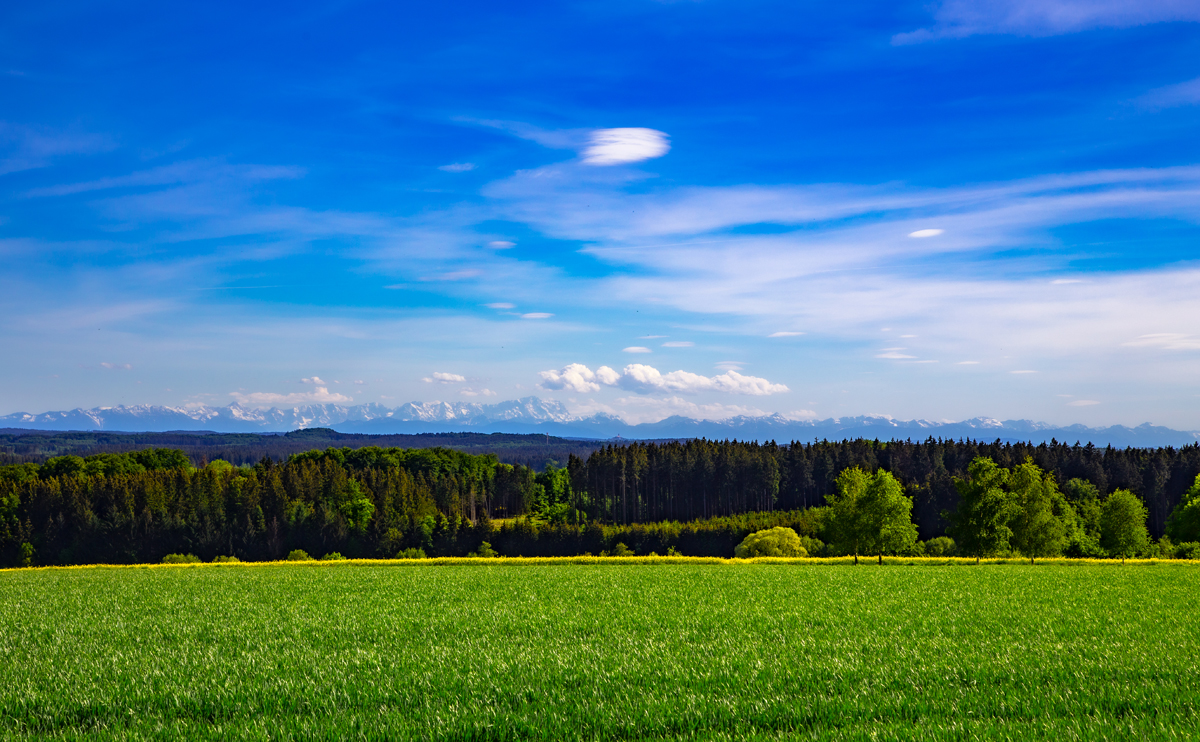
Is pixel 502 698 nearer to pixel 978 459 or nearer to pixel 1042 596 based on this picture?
pixel 1042 596

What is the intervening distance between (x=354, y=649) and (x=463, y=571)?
25365 mm

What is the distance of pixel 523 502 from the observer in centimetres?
16762

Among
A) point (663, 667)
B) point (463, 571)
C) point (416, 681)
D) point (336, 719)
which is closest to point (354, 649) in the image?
point (416, 681)

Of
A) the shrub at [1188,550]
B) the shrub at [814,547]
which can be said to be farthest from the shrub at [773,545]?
the shrub at [1188,550]

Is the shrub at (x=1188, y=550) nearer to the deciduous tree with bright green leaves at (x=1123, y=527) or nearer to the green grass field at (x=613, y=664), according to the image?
the deciduous tree with bright green leaves at (x=1123, y=527)

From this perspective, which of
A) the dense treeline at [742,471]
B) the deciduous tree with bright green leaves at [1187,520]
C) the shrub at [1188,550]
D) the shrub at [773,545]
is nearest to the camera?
the deciduous tree with bright green leaves at [1187,520]

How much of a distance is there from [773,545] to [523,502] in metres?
88.7

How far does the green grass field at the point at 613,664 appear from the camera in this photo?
12.1 metres

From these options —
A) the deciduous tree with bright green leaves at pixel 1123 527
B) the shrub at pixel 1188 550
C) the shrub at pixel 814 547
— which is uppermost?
the deciduous tree with bright green leaves at pixel 1123 527

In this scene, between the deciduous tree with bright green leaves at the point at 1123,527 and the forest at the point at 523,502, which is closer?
the deciduous tree with bright green leaves at the point at 1123,527

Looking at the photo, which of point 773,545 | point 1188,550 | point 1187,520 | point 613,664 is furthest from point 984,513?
point 613,664

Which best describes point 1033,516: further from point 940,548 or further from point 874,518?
point 940,548

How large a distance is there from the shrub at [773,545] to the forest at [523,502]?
7.23 m

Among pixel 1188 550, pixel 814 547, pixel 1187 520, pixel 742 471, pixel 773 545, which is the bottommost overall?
pixel 814 547
